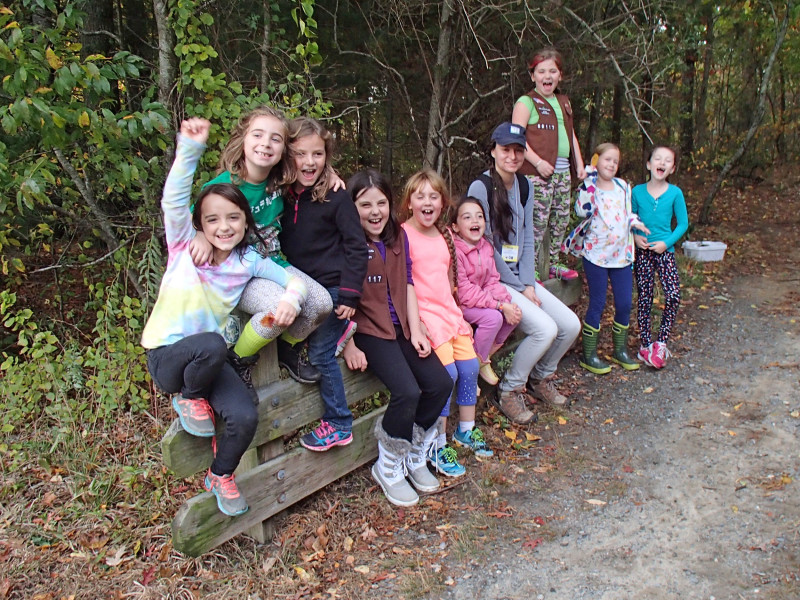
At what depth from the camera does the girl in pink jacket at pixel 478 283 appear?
4.51m

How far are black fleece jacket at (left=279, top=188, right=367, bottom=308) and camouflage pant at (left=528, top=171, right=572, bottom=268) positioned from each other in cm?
228

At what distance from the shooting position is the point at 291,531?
3.61 meters

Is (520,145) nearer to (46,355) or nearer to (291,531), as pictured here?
(291,531)

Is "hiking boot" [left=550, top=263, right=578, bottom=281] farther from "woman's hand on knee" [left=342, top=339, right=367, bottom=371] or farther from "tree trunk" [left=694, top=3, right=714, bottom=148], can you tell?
"tree trunk" [left=694, top=3, right=714, bottom=148]

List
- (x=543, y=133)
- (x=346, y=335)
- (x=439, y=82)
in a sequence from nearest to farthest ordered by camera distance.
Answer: (x=346, y=335) < (x=543, y=133) < (x=439, y=82)

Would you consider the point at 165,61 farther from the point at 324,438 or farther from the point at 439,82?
the point at 439,82

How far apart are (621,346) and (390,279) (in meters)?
2.95

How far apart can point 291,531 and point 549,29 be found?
6153 mm

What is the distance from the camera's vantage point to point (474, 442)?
4363mm

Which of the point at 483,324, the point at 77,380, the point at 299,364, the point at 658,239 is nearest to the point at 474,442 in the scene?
the point at 483,324

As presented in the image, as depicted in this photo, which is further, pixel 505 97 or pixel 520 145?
pixel 505 97

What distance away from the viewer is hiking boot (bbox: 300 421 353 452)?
368cm

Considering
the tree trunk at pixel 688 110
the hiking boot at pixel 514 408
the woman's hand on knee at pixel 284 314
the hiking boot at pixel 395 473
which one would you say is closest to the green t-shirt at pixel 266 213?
the woman's hand on knee at pixel 284 314

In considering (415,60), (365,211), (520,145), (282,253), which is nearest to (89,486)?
(282,253)
